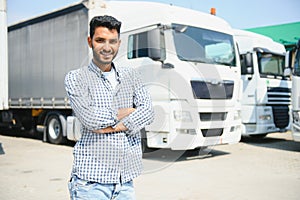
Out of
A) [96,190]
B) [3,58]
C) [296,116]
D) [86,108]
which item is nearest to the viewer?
[96,190]

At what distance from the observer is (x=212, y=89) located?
24.3 feet

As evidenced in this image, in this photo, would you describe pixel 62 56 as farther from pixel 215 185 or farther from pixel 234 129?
pixel 215 185

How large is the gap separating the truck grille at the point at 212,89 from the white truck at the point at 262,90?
2.31m

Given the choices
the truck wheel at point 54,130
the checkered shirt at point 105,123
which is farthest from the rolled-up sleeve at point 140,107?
the truck wheel at point 54,130

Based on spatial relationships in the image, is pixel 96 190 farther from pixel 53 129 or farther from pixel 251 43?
→ pixel 251 43

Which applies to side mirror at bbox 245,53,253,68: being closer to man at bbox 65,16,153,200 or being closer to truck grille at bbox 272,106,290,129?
truck grille at bbox 272,106,290,129

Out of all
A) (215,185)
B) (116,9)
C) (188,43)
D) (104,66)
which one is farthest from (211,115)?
(104,66)

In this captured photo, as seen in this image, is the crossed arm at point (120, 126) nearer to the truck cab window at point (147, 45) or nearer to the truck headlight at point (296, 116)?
the truck cab window at point (147, 45)

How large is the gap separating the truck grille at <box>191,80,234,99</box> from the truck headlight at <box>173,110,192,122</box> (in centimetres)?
40

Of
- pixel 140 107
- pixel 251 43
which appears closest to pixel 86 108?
pixel 140 107

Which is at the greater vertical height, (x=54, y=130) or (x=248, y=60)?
(x=248, y=60)

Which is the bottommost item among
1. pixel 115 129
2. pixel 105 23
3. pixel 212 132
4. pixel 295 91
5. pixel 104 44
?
pixel 212 132

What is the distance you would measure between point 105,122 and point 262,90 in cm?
889

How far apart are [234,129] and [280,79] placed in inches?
151
